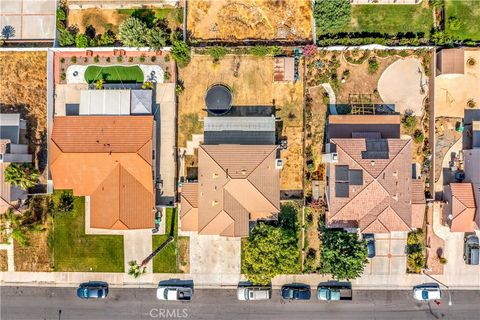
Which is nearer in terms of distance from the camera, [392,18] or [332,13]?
[332,13]

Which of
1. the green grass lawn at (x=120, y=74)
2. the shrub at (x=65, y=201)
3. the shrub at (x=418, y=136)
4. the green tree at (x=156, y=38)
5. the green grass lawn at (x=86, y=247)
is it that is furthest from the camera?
the green grass lawn at (x=86, y=247)

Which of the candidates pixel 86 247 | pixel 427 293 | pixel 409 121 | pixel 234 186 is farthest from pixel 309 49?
pixel 86 247

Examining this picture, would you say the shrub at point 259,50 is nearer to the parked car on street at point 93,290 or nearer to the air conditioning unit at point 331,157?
the air conditioning unit at point 331,157

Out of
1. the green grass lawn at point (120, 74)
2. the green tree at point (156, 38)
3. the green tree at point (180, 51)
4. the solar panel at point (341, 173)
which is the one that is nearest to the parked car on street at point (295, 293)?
the solar panel at point (341, 173)

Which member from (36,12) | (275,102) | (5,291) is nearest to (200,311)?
(5,291)

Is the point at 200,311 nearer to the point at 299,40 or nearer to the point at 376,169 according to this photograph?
the point at 376,169

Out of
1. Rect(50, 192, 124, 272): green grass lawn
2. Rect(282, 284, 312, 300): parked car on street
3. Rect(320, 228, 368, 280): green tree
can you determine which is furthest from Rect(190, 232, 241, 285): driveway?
Rect(320, 228, 368, 280): green tree

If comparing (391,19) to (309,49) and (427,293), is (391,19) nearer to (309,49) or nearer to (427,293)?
(309,49)
